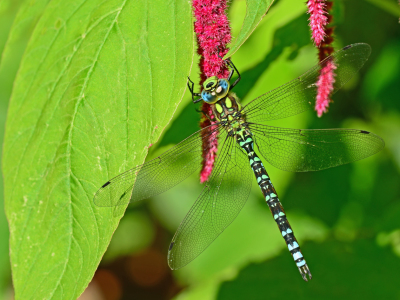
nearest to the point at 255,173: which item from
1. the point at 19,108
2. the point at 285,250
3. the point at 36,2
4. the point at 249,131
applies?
the point at 249,131

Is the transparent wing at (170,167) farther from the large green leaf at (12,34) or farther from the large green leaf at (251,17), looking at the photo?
the large green leaf at (12,34)

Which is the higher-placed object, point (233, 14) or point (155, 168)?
point (233, 14)

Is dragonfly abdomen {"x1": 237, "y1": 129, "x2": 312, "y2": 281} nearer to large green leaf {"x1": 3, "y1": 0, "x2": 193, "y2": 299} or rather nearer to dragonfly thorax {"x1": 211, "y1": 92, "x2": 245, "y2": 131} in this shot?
dragonfly thorax {"x1": 211, "y1": 92, "x2": 245, "y2": 131}

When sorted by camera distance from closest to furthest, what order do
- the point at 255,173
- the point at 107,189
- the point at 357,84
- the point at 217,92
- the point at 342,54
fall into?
the point at 107,189, the point at 342,54, the point at 217,92, the point at 255,173, the point at 357,84

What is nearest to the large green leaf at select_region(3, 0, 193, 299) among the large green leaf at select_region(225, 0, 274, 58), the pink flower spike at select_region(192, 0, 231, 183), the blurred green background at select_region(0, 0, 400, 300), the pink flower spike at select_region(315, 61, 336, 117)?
the pink flower spike at select_region(192, 0, 231, 183)

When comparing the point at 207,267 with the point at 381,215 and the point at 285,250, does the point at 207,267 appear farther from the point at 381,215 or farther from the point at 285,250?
the point at 381,215

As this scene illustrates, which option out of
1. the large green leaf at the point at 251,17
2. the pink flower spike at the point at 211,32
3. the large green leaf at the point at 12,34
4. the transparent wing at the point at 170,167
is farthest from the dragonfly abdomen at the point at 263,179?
the large green leaf at the point at 12,34
